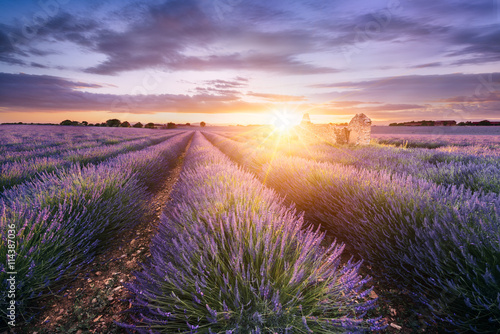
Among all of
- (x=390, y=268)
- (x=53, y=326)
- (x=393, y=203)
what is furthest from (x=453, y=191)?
(x=53, y=326)

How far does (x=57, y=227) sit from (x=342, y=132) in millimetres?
13910

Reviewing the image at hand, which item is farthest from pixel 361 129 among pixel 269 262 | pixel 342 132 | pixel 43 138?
pixel 43 138

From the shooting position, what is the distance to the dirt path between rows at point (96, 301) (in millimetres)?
1674

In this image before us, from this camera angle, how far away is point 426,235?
74.7 inches

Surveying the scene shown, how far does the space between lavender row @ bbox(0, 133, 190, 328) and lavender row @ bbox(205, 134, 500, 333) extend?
305 centimetres

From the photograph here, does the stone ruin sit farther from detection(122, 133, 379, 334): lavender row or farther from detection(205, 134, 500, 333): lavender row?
detection(122, 133, 379, 334): lavender row

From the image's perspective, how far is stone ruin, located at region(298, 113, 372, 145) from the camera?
468 inches

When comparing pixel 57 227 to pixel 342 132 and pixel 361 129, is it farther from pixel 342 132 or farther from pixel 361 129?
pixel 342 132

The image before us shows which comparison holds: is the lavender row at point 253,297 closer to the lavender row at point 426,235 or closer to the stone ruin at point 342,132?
the lavender row at point 426,235

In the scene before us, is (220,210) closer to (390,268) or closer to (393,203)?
(390,268)

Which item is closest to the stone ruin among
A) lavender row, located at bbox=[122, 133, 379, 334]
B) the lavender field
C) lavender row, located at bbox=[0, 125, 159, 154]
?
the lavender field

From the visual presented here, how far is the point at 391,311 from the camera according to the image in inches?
70.7

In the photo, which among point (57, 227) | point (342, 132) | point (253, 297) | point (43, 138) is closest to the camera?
point (253, 297)

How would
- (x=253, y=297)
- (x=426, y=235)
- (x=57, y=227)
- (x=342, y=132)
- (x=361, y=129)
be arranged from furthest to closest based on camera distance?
(x=342, y=132), (x=361, y=129), (x=57, y=227), (x=426, y=235), (x=253, y=297)
